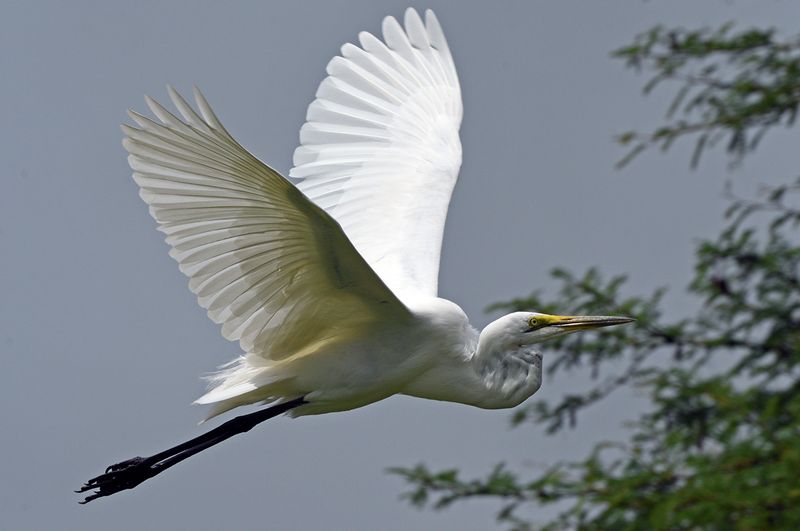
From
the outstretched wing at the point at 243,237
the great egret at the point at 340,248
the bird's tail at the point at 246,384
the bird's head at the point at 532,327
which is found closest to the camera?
the outstretched wing at the point at 243,237

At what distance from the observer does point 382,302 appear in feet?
21.0

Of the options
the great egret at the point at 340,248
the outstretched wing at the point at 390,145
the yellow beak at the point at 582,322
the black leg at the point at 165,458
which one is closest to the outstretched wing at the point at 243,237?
the great egret at the point at 340,248

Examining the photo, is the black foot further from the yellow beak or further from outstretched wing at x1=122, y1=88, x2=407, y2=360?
the yellow beak

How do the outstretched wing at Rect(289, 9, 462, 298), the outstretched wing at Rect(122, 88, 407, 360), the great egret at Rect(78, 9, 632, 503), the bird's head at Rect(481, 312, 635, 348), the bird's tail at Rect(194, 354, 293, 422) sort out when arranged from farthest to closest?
the outstretched wing at Rect(289, 9, 462, 298)
the bird's head at Rect(481, 312, 635, 348)
the bird's tail at Rect(194, 354, 293, 422)
the great egret at Rect(78, 9, 632, 503)
the outstretched wing at Rect(122, 88, 407, 360)

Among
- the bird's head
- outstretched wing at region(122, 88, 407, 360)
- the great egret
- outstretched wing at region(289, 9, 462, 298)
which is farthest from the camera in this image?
outstretched wing at region(289, 9, 462, 298)

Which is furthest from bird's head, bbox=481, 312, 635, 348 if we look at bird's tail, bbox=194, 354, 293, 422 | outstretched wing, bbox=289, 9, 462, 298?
bird's tail, bbox=194, 354, 293, 422

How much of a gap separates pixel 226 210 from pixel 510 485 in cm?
408

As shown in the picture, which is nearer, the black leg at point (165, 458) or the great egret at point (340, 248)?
the great egret at point (340, 248)

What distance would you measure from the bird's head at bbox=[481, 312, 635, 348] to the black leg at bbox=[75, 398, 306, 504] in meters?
0.85

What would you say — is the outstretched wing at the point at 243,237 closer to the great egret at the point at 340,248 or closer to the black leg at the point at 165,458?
the great egret at the point at 340,248

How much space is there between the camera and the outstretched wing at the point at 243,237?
5688 millimetres

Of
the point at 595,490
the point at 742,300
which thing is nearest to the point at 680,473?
the point at 595,490

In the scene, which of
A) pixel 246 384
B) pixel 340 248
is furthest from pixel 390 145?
pixel 340 248

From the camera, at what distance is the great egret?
5.80 meters
